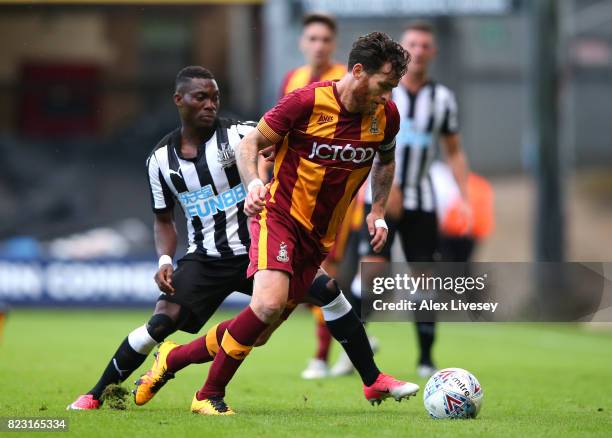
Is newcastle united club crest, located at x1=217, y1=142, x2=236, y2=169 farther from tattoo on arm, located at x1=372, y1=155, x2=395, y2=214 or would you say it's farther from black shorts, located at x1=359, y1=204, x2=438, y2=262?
black shorts, located at x1=359, y1=204, x2=438, y2=262

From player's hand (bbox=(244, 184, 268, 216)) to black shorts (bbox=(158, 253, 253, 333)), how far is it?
87 centimetres

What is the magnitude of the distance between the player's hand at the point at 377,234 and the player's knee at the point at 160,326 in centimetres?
113

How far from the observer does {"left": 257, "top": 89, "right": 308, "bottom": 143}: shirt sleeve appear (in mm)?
6086

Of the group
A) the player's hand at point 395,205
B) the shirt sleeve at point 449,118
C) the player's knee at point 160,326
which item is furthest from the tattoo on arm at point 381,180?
the shirt sleeve at point 449,118

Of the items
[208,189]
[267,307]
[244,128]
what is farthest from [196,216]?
[267,307]

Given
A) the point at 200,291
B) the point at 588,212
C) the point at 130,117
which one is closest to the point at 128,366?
the point at 200,291

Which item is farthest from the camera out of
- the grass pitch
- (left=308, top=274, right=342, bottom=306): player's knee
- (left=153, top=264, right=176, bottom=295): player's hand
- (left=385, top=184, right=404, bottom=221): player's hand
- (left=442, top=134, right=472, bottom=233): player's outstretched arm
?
(left=442, top=134, right=472, bottom=233): player's outstretched arm

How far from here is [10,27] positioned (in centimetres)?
2044

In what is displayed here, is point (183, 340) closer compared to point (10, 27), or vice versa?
point (183, 340)

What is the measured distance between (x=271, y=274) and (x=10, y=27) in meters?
15.5

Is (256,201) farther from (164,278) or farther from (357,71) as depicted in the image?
(164,278)

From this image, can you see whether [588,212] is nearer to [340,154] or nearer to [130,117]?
[130,117]

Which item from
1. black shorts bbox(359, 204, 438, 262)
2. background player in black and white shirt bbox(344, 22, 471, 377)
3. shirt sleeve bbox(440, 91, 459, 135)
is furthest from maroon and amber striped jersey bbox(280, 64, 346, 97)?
black shorts bbox(359, 204, 438, 262)

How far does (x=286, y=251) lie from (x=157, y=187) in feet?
3.15
